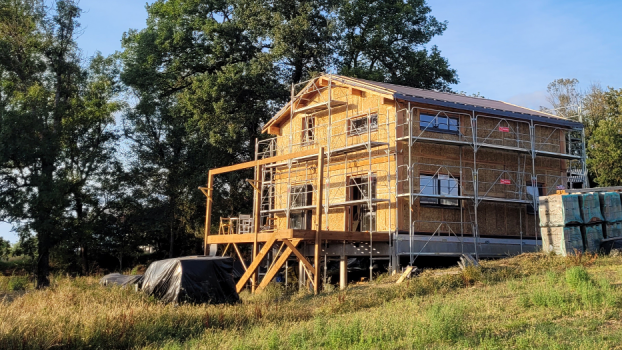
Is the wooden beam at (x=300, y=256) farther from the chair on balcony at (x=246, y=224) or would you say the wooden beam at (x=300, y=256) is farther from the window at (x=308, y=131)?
the window at (x=308, y=131)

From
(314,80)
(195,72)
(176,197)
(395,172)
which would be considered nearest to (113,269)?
(176,197)

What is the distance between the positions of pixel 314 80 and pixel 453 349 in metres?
18.1

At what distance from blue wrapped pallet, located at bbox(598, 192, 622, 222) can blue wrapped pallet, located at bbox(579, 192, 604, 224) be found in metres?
0.27

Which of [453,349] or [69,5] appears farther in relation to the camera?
[69,5]

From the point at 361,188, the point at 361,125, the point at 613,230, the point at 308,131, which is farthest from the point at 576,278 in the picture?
the point at 308,131

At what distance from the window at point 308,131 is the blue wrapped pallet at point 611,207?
39.2ft

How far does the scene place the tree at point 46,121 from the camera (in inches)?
1196

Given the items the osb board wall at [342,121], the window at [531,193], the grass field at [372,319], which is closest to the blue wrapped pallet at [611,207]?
the window at [531,193]

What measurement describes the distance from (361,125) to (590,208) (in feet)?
30.6

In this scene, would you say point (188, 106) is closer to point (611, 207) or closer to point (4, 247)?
point (4, 247)

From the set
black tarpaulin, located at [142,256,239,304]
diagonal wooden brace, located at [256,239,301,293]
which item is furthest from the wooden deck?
black tarpaulin, located at [142,256,239,304]

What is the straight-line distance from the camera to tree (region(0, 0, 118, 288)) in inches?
1196

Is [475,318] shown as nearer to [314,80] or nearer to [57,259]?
[314,80]

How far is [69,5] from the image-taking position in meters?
33.7
